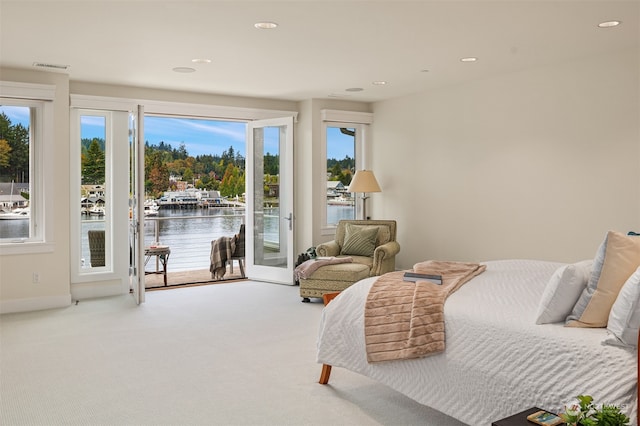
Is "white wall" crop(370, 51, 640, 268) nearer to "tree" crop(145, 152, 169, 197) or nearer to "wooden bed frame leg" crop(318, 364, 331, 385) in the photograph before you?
"wooden bed frame leg" crop(318, 364, 331, 385)

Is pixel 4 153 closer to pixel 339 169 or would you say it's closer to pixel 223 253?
pixel 223 253

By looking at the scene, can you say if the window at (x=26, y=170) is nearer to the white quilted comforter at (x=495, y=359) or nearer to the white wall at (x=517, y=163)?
the white quilted comforter at (x=495, y=359)

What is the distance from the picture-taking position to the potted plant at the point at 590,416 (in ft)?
5.86

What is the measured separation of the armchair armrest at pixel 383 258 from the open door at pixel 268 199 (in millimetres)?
1480

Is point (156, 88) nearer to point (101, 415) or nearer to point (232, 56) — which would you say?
point (232, 56)

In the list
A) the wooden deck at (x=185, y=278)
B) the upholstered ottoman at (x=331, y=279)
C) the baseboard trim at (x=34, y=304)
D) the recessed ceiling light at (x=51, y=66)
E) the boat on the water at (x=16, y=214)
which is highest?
the recessed ceiling light at (x=51, y=66)

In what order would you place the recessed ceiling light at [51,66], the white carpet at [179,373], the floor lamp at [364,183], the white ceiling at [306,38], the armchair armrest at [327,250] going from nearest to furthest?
the white carpet at [179,373] → the white ceiling at [306,38] → the recessed ceiling light at [51,66] → the armchair armrest at [327,250] → the floor lamp at [364,183]

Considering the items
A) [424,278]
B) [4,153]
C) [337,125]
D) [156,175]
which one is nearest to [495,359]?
[424,278]

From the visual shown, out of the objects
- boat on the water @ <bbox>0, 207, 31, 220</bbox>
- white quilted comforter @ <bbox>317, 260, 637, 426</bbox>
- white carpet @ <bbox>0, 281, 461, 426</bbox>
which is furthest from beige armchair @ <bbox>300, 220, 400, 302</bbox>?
boat on the water @ <bbox>0, 207, 31, 220</bbox>

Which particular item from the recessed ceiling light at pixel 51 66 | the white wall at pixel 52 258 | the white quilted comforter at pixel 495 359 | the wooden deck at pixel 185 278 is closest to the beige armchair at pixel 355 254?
the wooden deck at pixel 185 278

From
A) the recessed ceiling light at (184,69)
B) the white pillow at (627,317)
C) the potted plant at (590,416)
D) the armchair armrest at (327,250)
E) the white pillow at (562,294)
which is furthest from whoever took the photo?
the armchair armrest at (327,250)

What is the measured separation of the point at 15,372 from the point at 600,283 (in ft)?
12.2

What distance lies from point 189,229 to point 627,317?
9173 millimetres

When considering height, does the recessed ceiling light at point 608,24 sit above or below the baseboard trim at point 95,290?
above
